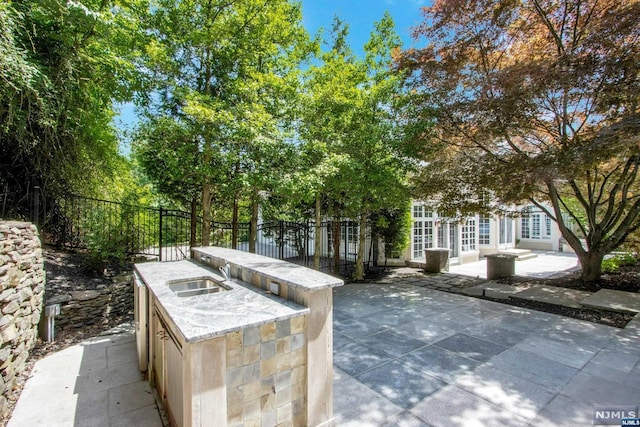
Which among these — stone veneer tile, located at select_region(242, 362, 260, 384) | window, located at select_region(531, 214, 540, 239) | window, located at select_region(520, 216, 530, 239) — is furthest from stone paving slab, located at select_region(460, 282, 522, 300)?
window, located at select_region(520, 216, 530, 239)

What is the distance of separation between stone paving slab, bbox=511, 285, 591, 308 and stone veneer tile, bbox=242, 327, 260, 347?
6.47 meters

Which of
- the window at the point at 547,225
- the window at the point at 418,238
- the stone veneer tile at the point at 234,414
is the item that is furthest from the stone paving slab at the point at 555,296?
the window at the point at 547,225

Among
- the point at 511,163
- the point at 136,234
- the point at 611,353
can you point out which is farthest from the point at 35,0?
the point at 611,353

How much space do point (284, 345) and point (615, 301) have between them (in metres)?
7.08

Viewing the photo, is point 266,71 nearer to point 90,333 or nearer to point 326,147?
point 326,147

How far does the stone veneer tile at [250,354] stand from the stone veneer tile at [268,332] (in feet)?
0.21

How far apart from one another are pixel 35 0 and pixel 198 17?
10.1 feet

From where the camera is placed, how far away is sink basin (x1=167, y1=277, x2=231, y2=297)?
10.3 ft

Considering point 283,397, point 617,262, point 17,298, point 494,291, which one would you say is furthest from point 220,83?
point 617,262

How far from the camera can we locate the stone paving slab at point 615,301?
5395 millimetres

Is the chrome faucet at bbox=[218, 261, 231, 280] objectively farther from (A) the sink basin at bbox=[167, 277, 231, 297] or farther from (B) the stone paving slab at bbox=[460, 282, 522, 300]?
(B) the stone paving slab at bbox=[460, 282, 522, 300]

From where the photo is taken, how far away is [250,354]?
1.98 metres

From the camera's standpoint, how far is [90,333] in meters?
4.63

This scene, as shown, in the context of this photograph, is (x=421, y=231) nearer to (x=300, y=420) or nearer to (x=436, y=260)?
(x=436, y=260)
